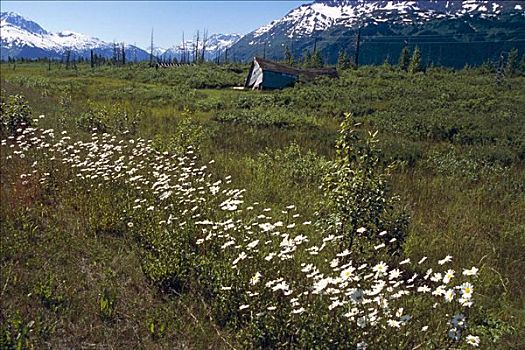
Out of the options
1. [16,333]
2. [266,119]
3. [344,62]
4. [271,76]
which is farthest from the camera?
[344,62]

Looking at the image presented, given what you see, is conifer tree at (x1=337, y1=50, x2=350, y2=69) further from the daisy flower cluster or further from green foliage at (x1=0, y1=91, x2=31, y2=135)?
the daisy flower cluster

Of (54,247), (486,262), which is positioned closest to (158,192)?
(54,247)

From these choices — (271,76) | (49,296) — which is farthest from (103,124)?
(271,76)

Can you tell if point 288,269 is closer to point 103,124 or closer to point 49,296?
point 49,296

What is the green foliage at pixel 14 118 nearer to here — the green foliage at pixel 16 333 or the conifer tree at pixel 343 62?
the green foliage at pixel 16 333

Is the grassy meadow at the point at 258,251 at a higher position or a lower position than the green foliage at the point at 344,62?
lower

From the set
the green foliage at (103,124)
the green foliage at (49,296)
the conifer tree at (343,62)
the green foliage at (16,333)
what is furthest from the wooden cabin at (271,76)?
the green foliage at (16,333)

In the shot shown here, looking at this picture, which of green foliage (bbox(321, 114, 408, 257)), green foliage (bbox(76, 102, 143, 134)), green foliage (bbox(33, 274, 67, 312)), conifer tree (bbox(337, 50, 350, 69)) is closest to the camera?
green foliage (bbox(33, 274, 67, 312))

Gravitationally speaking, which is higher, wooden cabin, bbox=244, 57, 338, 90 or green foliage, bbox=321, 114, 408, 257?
wooden cabin, bbox=244, 57, 338, 90

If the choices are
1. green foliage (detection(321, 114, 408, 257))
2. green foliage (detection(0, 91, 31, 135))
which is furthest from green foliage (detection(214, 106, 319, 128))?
green foliage (detection(321, 114, 408, 257))

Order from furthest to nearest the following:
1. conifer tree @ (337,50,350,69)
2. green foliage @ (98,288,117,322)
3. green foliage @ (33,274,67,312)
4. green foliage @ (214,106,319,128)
A: conifer tree @ (337,50,350,69) → green foliage @ (214,106,319,128) → green foliage @ (33,274,67,312) → green foliage @ (98,288,117,322)

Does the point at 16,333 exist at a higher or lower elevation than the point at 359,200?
lower

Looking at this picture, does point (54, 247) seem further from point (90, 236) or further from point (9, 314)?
point (9, 314)

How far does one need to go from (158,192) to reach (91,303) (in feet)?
9.15
